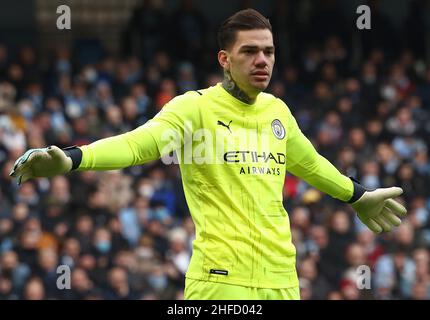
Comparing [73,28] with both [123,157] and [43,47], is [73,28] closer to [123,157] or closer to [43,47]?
[43,47]

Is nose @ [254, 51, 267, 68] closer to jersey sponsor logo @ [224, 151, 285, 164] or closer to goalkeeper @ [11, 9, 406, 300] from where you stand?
goalkeeper @ [11, 9, 406, 300]

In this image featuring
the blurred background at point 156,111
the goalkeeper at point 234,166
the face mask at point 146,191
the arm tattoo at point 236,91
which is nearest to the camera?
the goalkeeper at point 234,166

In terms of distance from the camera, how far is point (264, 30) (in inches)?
258

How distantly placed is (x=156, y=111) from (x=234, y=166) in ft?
34.0

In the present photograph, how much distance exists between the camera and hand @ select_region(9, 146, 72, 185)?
575cm

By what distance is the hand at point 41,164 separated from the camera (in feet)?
18.9

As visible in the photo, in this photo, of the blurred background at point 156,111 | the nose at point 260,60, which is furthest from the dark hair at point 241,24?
the blurred background at point 156,111

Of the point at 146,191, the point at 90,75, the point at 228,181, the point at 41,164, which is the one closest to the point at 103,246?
the point at 146,191

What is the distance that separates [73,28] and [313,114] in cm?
464

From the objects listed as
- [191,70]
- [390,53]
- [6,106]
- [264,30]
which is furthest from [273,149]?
[390,53]

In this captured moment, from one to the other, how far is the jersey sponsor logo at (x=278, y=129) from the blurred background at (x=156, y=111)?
6856 mm

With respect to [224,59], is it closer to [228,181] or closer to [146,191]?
[228,181]

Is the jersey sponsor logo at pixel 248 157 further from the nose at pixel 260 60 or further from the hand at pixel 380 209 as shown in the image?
the hand at pixel 380 209

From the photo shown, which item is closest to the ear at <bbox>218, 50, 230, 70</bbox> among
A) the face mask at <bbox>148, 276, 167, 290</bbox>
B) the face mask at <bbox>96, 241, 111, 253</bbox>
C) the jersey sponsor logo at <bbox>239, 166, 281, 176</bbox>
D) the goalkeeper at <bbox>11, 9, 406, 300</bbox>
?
the goalkeeper at <bbox>11, 9, 406, 300</bbox>
